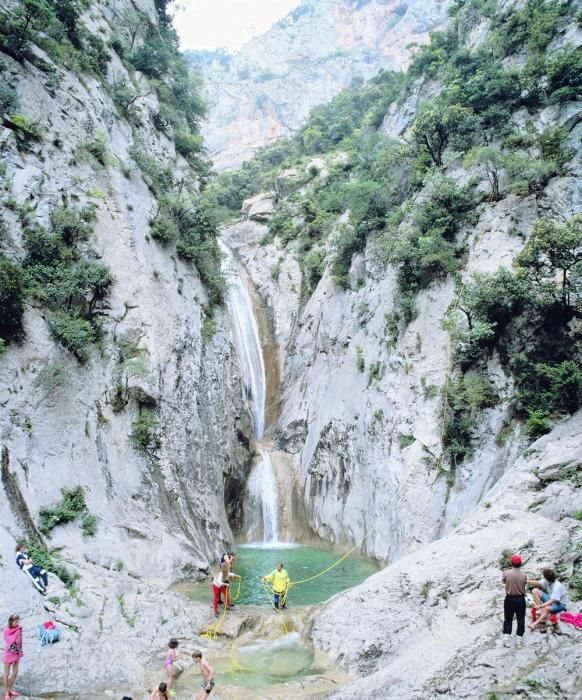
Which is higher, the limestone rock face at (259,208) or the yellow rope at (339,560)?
the limestone rock face at (259,208)

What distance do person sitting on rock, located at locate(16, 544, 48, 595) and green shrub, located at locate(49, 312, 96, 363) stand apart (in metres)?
7.11

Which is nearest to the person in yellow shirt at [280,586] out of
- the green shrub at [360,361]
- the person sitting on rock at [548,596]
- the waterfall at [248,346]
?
the person sitting on rock at [548,596]

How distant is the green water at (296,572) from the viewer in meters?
15.3

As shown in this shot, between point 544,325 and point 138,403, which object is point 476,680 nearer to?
point 544,325

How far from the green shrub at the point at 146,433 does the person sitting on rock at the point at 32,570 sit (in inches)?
270

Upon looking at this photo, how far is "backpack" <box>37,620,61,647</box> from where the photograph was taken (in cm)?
935

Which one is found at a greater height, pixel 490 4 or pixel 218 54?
pixel 218 54

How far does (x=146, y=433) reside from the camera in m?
17.7

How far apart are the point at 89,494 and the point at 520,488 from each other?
38.5 ft

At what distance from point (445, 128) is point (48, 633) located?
25345 mm

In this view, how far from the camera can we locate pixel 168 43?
123 feet

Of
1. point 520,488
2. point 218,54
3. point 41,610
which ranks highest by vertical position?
point 218,54

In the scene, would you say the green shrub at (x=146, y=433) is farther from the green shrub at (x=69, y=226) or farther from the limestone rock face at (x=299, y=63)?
the limestone rock face at (x=299, y=63)

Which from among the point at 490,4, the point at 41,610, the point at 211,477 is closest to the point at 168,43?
the point at 490,4
